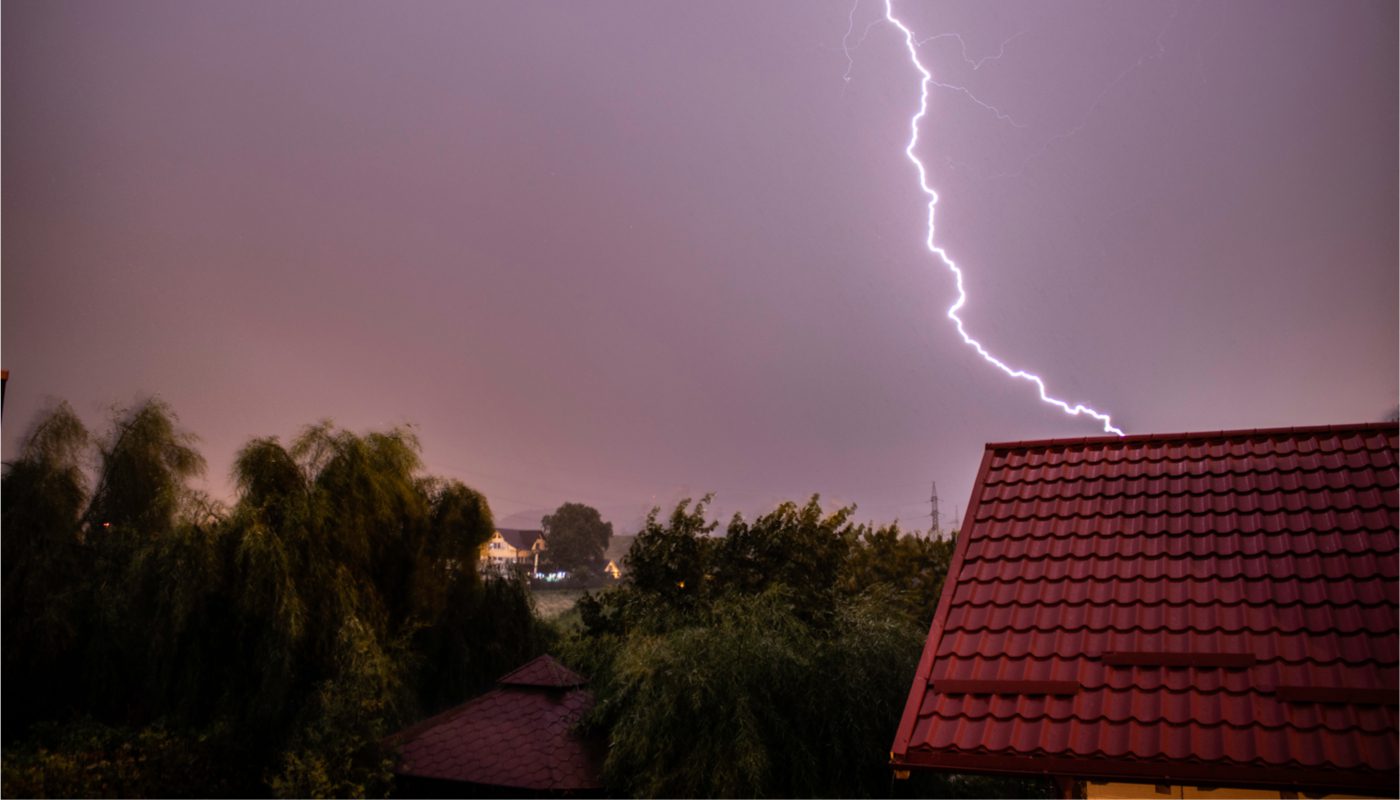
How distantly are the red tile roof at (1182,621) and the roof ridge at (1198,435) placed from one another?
0.06 ft

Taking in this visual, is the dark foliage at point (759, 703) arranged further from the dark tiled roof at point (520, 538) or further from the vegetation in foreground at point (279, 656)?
the dark tiled roof at point (520, 538)

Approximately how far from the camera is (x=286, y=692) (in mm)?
10578

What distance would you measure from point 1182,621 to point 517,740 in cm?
864

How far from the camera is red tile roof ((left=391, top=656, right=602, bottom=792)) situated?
33.8 ft

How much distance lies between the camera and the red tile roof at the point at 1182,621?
3490mm

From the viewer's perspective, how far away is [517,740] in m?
10.8

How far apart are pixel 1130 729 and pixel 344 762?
919 centimetres

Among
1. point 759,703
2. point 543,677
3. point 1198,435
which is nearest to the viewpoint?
point 1198,435

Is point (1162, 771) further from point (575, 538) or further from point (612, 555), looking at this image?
point (612, 555)

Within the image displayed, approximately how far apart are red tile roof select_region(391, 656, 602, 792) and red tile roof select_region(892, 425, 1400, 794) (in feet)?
23.4

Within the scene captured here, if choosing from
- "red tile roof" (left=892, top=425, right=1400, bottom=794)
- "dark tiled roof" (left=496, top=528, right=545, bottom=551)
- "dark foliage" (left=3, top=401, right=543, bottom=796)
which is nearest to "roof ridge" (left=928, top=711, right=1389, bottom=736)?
"red tile roof" (left=892, top=425, right=1400, bottom=794)

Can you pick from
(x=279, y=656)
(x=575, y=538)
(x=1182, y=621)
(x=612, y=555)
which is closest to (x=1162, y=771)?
(x=1182, y=621)

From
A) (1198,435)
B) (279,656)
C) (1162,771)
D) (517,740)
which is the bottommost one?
(517,740)

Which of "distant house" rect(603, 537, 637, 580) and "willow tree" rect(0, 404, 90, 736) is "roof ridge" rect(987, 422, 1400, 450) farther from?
"distant house" rect(603, 537, 637, 580)
